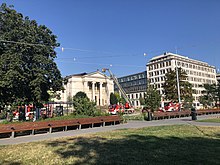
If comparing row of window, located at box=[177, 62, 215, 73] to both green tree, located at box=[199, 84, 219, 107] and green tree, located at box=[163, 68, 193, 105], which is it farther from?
green tree, located at box=[163, 68, 193, 105]

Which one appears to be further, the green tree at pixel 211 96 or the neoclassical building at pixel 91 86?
the neoclassical building at pixel 91 86

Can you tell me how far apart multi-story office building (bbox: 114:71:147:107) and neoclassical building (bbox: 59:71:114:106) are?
63.0 ft

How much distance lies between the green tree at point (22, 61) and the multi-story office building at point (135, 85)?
267ft

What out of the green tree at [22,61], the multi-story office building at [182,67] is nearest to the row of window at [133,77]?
the multi-story office building at [182,67]

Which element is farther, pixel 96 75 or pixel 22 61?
pixel 96 75

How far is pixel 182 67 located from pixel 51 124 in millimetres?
80868

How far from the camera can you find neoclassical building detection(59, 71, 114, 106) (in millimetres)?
82938

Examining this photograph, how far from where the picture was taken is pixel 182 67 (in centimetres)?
8794

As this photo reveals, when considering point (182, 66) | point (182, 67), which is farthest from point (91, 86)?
point (182, 66)

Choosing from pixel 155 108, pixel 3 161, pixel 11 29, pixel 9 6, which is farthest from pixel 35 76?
pixel 3 161

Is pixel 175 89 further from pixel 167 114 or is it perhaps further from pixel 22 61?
pixel 22 61

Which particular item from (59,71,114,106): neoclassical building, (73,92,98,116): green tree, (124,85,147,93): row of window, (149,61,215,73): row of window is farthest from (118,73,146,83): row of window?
(73,92,98,116): green tree

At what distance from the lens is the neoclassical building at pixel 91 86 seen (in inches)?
3265

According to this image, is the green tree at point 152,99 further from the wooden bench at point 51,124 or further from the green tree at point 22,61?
the green tree at point 22,61
